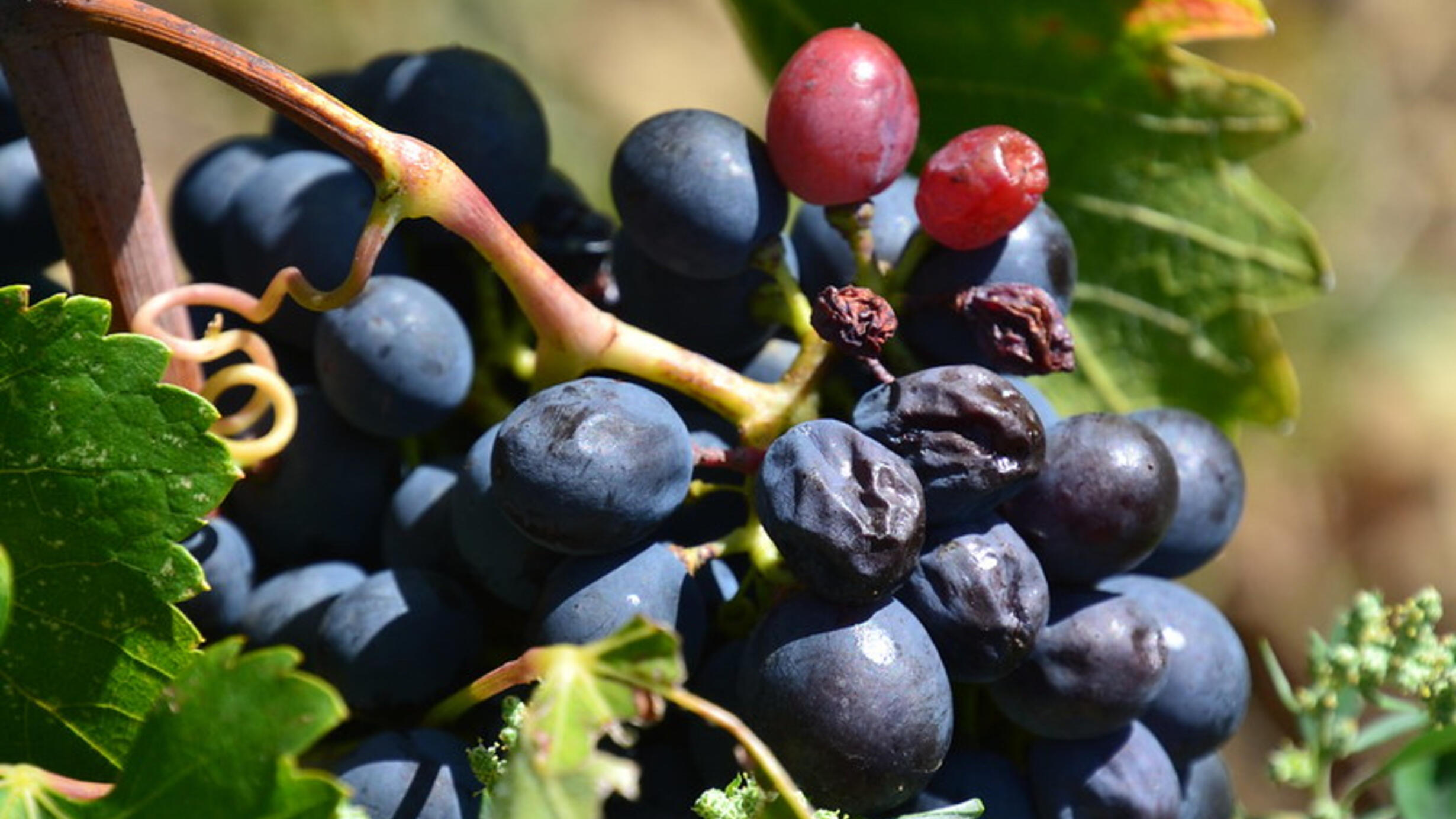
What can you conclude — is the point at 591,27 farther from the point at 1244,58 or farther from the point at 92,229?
the point at 92,229

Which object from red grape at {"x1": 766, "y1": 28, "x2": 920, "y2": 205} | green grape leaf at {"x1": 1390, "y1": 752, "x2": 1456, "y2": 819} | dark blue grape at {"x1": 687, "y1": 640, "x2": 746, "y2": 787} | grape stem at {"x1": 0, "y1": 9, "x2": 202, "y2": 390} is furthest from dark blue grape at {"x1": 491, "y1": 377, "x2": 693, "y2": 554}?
green grape leaf at {"x1": 1390, "y1": 752, "x2": 1456, "y2": 819}

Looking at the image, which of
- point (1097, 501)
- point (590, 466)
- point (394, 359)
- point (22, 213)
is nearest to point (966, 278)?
point (1097, 501)

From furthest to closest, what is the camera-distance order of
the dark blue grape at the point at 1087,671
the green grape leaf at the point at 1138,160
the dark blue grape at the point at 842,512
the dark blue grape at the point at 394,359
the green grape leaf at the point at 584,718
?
the green grape leaf at the point at 1138,160, the dark blue grape at the point at 394,359, the dark blue grape at the point at 1087,671, the dark blue grape at the point at 842,512, the green grape leaf at the point at 584,718

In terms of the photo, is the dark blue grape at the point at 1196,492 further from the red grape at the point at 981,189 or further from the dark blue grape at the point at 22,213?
the dark blue grape at the point at 22,213

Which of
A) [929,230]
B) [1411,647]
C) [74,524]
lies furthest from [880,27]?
[74,524]

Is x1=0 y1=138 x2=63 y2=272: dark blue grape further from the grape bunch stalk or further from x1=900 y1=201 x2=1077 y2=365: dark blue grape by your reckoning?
x1=900 y1=201 x2=1077 y2=365: dark blue grape

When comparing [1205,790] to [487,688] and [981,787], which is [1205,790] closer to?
[981,787]

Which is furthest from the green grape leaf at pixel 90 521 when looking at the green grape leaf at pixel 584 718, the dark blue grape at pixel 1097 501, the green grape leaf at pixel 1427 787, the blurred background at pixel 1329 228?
the blurred background at pixel 1329 228
